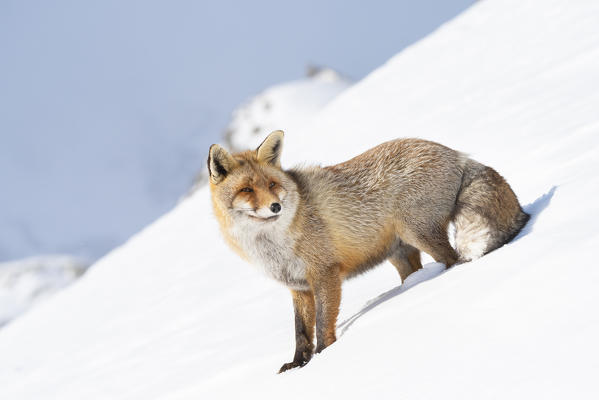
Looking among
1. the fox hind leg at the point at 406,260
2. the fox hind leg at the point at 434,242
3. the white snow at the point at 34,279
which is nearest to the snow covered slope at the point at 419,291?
the fox hind leg at the point at 434,242

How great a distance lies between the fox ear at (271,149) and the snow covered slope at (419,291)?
1575 millimetres

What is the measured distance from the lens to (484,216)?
16.7 feet

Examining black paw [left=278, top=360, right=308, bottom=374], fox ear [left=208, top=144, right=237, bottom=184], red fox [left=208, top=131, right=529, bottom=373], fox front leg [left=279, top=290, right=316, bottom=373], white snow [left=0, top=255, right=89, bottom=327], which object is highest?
white snow [left=0, top=255, right=89, bottom=327]

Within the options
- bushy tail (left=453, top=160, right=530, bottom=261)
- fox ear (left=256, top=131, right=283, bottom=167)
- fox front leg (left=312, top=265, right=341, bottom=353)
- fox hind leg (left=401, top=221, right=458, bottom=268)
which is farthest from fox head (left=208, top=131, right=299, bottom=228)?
bushy tail (left=453, top=160, right=530, bottom=261)

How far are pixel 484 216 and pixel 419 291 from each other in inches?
36.8

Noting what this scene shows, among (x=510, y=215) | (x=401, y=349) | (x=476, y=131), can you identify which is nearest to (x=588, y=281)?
(x=401, y=349)

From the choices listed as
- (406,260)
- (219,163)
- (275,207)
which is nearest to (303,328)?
(275,207)

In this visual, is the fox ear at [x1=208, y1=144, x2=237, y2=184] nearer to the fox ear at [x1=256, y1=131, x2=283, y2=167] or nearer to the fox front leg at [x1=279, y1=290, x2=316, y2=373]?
the fox ear at [x1=256, y1=131, x2=283, y2=167]

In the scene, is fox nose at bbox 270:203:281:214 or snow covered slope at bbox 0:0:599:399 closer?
snow covered slope at bbox 0:0:599:399

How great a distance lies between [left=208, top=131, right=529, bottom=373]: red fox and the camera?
16.5 ft

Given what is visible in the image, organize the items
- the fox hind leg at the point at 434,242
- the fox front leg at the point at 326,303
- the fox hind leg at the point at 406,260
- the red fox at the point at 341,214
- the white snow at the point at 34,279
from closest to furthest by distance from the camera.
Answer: the fox front leg at the point at 326,303 → the red fox at the point at 341,214 → the fox hind leg at the point at 434,242 → the fox hind leg at the point at 406,260 → the white snow at the point at 34,279

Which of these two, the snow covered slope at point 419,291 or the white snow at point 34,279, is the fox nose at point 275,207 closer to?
the snow covered slope at point 419,291

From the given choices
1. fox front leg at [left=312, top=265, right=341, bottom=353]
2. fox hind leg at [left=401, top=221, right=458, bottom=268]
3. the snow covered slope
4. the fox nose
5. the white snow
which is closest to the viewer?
the snow covered slope

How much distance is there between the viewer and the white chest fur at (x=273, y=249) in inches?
201
